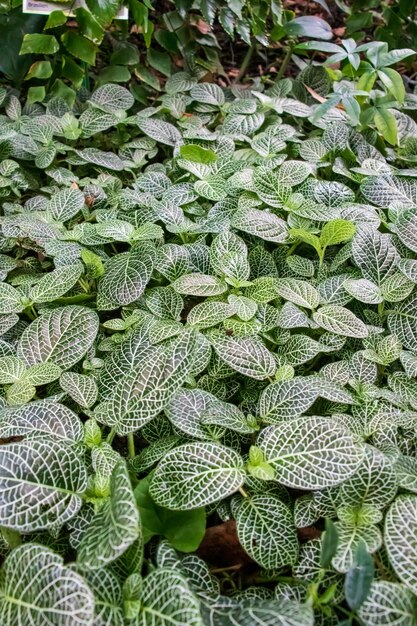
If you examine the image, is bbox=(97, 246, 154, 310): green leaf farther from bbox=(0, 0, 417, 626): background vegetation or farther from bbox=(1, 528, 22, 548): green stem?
bbox=(1, 528, 22, 548): green stem

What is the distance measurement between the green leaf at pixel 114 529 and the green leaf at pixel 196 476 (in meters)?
0.10

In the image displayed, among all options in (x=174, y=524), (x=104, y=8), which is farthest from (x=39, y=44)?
(x=174, y=524)

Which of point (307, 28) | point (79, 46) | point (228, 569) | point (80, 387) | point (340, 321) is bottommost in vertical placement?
point (228, 569)

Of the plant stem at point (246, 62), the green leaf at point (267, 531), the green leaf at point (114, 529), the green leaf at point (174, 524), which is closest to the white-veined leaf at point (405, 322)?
the green leaf at point (267, 531)

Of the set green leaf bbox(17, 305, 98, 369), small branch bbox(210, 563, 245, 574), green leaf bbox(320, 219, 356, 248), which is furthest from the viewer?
green leaf bbox(320, 219, 356, 248)

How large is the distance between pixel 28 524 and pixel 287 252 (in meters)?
0.90

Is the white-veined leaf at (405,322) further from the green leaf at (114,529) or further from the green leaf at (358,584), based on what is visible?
the green leaf at (114,529)

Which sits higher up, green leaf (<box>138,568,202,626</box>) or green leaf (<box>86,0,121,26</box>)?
green leaf (<box>86,0,121,26</box>)

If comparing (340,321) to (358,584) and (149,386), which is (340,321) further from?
(358,584)

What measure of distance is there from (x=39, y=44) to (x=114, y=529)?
1746mm

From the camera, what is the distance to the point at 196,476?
2.86ft

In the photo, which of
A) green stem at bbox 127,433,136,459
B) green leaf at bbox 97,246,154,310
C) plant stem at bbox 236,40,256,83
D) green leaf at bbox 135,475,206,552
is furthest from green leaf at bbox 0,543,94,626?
plant stem at bbox 236,40,256,83

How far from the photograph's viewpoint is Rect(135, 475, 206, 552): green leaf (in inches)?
34.4

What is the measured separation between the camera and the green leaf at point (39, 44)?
190cm
